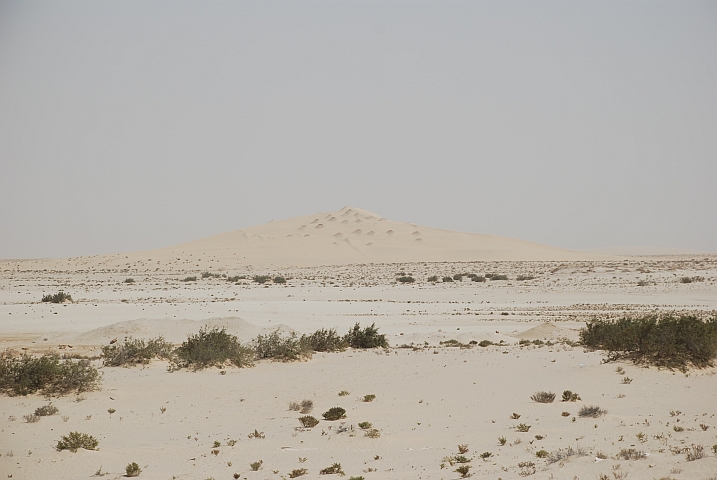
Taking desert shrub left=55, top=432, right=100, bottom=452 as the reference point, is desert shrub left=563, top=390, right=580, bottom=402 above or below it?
below

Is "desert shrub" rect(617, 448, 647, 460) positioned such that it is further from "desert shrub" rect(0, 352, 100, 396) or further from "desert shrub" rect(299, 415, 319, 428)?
"desert shrub" rect(0, 352, 100, 396)

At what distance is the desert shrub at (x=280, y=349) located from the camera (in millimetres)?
20828

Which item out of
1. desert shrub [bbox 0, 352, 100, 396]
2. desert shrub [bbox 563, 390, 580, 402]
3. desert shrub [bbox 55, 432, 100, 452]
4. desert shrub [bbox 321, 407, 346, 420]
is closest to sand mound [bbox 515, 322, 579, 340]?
desert shrub [bbox 563, 390, 580, 402]

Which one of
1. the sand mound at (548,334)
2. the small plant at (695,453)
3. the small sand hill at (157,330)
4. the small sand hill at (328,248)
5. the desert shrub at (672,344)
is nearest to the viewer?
the small plant at (695,453)

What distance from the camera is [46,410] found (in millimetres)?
13523

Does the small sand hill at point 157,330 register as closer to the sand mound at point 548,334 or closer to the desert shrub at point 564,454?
the sand mound at point 548,334

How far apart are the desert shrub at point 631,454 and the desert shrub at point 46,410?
10671mm

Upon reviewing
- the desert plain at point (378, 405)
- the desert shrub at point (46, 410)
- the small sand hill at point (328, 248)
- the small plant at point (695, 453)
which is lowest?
the desert plain at point (378, 405)

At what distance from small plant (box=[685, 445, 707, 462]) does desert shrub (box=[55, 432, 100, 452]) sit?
9.05 metres

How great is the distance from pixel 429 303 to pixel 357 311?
23.9 feet

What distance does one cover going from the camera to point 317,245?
12119 cm

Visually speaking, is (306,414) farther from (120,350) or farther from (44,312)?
(44,312)

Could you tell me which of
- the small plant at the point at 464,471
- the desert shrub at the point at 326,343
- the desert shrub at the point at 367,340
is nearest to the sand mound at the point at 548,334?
the desert shrub at the point at 367,340

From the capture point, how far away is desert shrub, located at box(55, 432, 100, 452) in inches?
428
